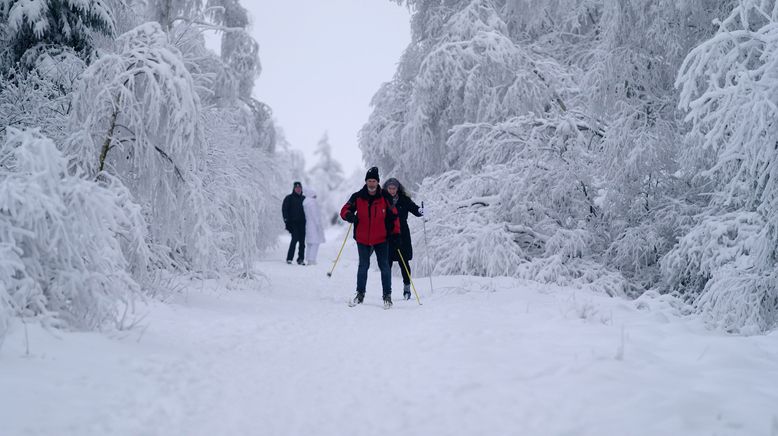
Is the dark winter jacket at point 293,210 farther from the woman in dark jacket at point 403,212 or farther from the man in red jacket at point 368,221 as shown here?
the man in red jacket at point 368,221

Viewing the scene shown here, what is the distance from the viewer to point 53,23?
8.03 meters

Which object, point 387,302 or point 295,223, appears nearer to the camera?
point 387,302

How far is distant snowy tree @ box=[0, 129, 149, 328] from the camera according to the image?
3.60 meters

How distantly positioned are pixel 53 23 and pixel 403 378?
24.5 ft

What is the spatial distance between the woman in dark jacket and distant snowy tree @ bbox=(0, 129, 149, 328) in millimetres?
4647

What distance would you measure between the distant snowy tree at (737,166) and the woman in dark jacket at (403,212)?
12.5ft

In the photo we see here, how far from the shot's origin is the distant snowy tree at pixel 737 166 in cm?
447

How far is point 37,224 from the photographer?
368 centimetres

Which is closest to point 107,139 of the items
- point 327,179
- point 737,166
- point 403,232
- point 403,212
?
point 403,212

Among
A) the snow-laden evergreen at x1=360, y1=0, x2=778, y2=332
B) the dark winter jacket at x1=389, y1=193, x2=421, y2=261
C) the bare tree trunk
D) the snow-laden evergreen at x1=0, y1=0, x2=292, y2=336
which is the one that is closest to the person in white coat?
the snow-laden evergreen at x1=360, y1=0, x2=778, y2=332

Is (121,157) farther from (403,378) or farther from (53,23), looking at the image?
(403,378)

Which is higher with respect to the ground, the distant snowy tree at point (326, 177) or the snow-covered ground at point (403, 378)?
the distant snowy tree at point (326, 177)

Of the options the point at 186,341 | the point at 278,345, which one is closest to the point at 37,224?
the point at 186,341

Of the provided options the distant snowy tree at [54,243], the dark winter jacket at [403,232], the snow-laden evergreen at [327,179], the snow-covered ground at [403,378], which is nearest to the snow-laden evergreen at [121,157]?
the distant snowy tree at [54,243]
